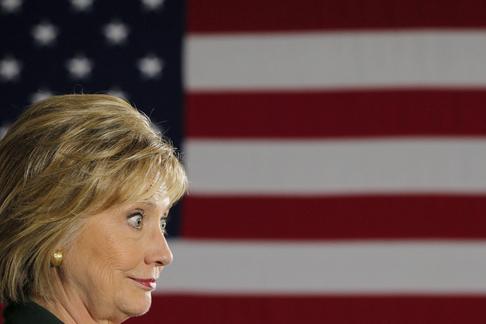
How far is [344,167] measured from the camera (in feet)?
10.2

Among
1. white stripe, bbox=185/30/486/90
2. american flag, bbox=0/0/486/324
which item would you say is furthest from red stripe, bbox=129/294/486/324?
white stripe, bbox=185/30/486/90

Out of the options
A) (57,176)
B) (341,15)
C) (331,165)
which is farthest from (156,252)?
(341,15)

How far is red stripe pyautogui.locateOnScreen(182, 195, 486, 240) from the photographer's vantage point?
310cm

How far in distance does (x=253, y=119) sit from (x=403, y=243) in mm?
533

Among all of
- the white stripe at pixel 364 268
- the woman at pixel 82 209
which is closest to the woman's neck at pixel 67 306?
the woman at pixel 82 209

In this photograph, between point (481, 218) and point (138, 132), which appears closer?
point (138, 132)

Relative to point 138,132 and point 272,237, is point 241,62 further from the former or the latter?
point 138,132

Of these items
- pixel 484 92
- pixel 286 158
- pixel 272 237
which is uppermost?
pixel 484 92

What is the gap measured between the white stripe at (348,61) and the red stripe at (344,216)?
1.04ft

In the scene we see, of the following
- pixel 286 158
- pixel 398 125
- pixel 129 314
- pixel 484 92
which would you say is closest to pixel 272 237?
pixel 286 158

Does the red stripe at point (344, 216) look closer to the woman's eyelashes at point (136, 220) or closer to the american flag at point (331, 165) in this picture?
the american flag at point (331, 165)

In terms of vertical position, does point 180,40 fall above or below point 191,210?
above

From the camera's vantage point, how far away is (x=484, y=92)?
3.12 m

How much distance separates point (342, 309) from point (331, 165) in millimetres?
396
